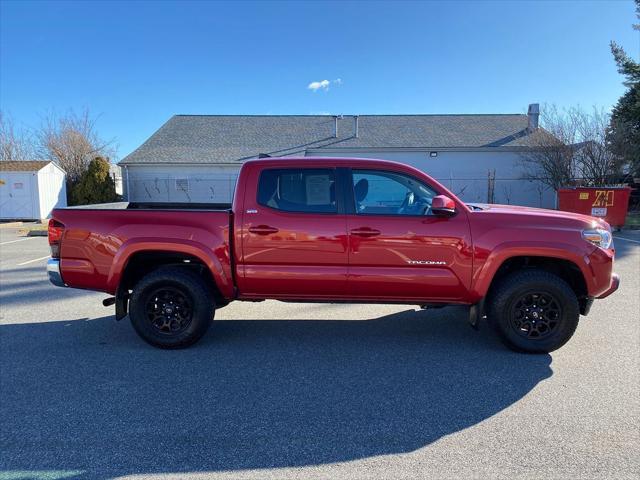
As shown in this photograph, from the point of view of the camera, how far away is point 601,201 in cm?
1405

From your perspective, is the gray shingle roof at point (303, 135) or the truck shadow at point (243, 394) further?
the gray shingle roof at point (303, 135)

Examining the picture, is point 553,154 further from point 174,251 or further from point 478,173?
point 174,251

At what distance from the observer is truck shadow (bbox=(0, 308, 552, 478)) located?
2695mm

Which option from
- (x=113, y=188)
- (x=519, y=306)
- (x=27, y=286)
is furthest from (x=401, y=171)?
(x=113, y=188)

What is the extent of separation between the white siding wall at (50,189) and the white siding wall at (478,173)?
1311cm

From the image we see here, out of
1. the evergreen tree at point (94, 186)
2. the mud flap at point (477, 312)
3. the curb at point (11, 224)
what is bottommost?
the mud flap at point (477, 312)

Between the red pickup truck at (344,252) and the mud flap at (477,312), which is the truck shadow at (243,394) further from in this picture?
the red pickup truck at (344,252)

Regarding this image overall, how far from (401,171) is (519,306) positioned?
6.02 ft

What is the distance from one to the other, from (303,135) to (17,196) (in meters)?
14.8

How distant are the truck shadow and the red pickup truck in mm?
504

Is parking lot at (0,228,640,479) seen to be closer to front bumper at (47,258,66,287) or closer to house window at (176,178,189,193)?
front bumper at (47,258,66,287)

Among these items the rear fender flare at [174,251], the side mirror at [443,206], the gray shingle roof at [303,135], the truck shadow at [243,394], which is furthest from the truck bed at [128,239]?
the gray shingle roof at [303,135]

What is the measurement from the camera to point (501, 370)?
3.86 meters

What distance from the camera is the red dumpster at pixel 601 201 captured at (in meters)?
14.0
